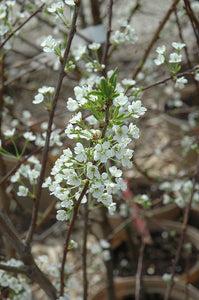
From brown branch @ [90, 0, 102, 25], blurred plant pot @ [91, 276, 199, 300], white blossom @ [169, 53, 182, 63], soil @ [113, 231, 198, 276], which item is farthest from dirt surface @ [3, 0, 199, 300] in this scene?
white blossom @ [169, 53, 182, 63]

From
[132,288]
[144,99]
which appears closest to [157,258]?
[132,288]

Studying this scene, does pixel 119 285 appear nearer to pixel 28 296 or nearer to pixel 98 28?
pixel 28 296

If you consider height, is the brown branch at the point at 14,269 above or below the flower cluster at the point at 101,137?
below

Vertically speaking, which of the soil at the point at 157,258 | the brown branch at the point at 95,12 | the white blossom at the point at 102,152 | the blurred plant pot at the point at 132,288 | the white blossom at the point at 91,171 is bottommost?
the blurred plant pot at the point at 132,288

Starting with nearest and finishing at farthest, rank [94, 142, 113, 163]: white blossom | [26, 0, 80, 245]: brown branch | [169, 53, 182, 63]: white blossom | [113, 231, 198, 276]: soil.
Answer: [94, 142, 113, 163]: white blossom < [26, 0, 80, 245]: brown branch < [169, 53, 182, 63]: white blossom < [113, 231, 198, 276]: soil

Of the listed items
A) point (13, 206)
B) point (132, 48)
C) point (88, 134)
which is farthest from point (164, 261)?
point (132, 48)

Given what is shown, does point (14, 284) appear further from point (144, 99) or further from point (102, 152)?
point (144, 99)

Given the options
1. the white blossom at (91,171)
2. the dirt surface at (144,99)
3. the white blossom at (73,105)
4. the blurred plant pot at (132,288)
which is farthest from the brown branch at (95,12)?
the blurred plant pot at (132,288)

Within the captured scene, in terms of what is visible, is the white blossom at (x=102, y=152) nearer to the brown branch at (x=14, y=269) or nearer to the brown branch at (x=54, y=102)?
the brown branch at (x=54, y=102)

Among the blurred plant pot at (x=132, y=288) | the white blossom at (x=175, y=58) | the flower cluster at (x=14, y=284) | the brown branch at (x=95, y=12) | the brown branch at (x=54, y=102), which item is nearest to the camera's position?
the brown branch at (x=54, y=102)

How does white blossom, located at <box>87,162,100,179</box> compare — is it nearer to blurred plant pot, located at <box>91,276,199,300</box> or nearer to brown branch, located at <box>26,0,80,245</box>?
brown branch, located at <box>26,0,80,245</box>
